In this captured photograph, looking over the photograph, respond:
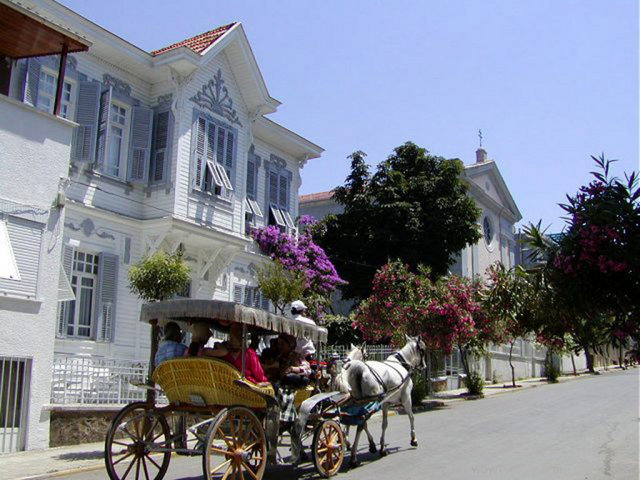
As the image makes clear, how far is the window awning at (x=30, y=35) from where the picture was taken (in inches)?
503

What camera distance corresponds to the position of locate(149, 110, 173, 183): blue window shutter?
19031mm

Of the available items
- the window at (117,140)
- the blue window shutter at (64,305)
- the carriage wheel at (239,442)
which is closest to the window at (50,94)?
the window at (117,140)

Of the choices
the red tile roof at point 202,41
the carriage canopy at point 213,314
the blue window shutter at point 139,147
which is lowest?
the carriage canopy at point 213,314

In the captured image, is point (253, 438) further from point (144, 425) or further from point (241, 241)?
point (241, 241)

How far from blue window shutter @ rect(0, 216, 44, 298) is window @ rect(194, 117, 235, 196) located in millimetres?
6950

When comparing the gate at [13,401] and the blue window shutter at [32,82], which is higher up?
the blue window shutter at [32,82]

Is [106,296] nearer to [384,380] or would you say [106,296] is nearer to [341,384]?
[384,380]

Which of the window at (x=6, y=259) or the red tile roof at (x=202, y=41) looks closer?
the window at (x=6, y=259)

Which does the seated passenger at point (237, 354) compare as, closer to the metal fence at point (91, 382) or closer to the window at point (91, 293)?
the metal fence at point (91, 382)

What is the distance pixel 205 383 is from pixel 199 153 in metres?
12.6

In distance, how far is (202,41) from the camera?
69.1ft

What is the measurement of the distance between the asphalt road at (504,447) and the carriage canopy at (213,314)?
2.25 meters

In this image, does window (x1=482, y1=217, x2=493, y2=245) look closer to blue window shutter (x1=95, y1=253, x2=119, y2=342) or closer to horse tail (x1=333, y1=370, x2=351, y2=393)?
blue window shutter (x1=95, y1=253, x2=119, y2=342)

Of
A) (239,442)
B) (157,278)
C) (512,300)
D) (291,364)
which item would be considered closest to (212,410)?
(239,442)
